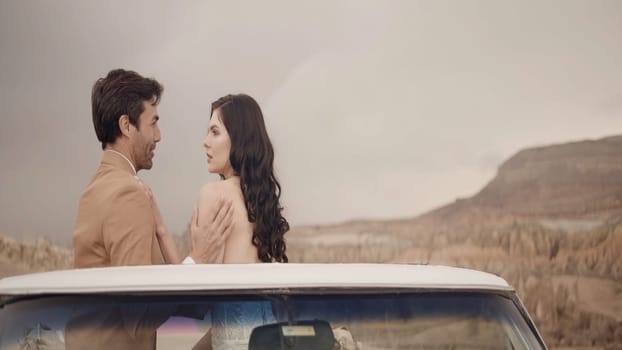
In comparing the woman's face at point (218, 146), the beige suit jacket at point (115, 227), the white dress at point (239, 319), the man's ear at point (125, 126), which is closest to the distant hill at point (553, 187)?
the woman's face at point (218, 146)

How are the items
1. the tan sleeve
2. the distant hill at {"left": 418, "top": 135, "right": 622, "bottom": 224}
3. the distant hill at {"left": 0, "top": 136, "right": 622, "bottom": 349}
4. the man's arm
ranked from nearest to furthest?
the tan sleeve < the man's arm < the distant hill at {"left": 0, "top": 136, "right": 622, "bottom": 349} < the distant hill at {"left": 418, "top": 135, "right": 622, "bottom": 224}

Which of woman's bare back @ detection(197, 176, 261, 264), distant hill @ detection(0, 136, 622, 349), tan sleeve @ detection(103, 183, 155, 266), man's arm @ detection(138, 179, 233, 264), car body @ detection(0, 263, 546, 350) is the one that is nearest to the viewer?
car body @ detection(0, 263, 546, 350)

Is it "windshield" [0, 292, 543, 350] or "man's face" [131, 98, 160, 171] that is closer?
"windshield" [0, 292, 543, 350]

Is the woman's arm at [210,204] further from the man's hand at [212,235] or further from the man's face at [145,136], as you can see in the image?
the man's face at [145,136]

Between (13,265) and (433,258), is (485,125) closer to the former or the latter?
(433,258)

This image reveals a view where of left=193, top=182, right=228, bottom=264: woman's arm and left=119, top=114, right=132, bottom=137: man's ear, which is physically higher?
left=119, top=114, right=132, bottom=137: man's ear

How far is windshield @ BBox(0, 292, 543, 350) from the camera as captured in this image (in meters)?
2.27

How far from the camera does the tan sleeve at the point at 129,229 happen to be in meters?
3.31

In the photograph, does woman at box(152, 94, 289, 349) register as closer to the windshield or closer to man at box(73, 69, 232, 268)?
man at box(73, 69, 232, 268)

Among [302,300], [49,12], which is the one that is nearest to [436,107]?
[49,12]

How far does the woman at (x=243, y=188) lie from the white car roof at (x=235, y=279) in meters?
1.28

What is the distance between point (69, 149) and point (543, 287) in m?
3.18

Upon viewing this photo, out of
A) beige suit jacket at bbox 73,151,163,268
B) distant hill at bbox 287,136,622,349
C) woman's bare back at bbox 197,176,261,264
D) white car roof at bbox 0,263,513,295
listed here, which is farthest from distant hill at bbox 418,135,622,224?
white car roof at bbox 0,263,513,295

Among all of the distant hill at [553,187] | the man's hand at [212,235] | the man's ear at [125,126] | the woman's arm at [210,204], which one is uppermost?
the man's ear at [125,126]
